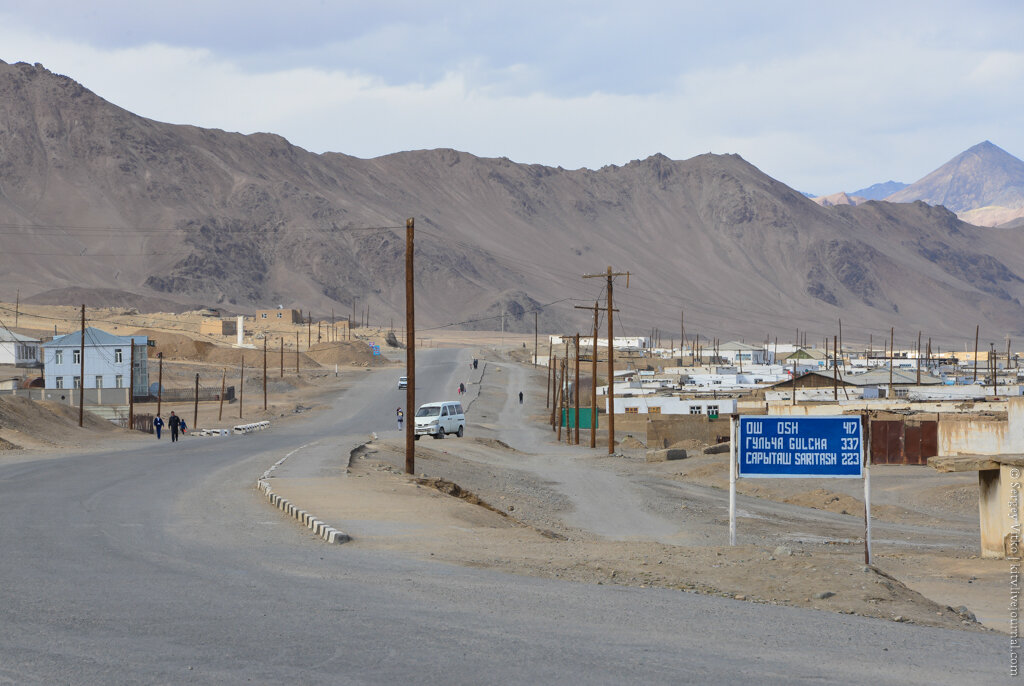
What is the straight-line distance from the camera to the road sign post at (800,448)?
53.0 ft

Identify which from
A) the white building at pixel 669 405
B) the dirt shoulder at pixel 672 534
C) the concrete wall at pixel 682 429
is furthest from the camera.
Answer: the white building at pixel 669 405

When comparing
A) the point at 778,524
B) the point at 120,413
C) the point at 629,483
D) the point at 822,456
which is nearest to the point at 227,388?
the point at 120,413

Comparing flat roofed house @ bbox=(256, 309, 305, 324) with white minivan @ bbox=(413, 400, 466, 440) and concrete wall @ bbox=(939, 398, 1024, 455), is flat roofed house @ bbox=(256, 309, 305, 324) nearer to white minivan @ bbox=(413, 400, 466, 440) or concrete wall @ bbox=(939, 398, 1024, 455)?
white minivan @ bbox=(413, 400, 466, 440)

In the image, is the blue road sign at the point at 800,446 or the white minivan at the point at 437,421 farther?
the white minivan at the point at 437,421

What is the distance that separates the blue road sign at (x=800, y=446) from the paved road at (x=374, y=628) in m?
4.65

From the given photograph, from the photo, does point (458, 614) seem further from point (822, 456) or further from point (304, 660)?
point (822, 456)

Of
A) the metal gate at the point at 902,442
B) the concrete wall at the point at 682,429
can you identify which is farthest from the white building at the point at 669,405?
the metal gate at the point at 902,442

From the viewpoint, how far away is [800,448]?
648 inches

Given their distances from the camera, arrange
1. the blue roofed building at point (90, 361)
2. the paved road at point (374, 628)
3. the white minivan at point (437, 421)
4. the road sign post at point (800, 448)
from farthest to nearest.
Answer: the blue roofed building at point (90, 361)
the white minivan at point (437, 421)
the road sign post at point (800, 448)
the paved road at point (374, 628)

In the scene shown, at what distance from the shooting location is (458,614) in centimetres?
1055

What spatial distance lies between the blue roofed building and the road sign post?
256 ft

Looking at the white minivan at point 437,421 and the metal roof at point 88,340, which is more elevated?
the metal roof at point 88,340

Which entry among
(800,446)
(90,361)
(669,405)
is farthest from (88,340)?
(800,446)

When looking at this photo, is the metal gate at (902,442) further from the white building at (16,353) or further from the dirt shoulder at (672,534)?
the white building at (16,353)
